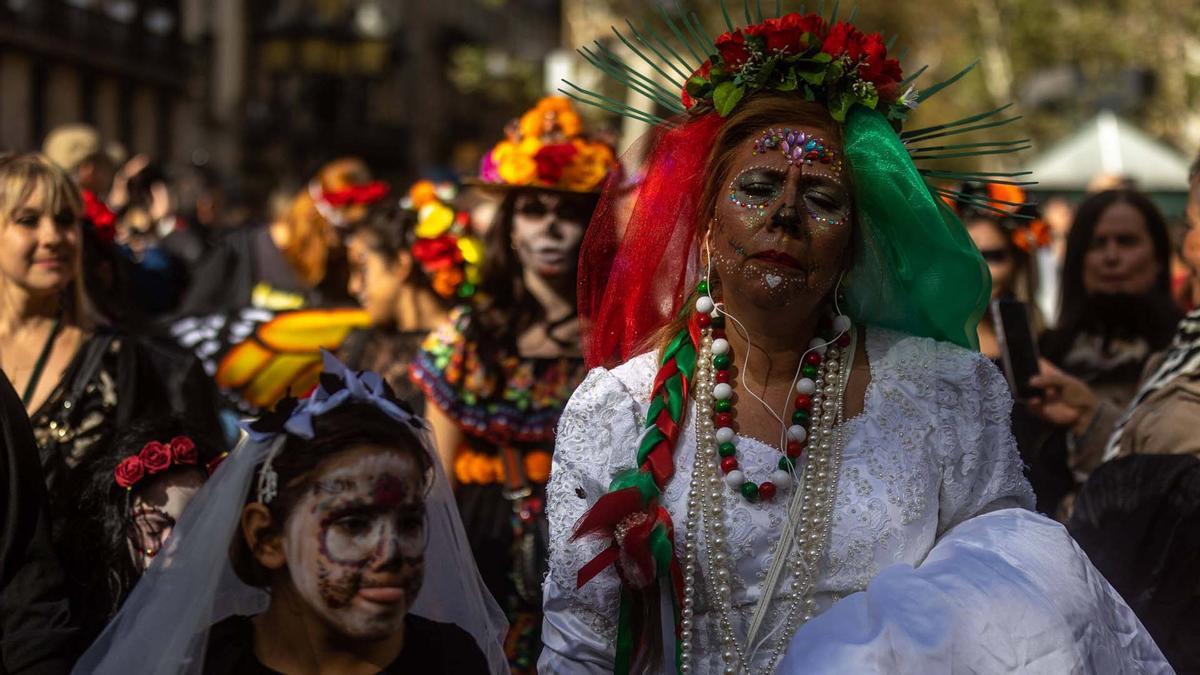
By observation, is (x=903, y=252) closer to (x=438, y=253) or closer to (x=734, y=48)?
(x=734, y=48)

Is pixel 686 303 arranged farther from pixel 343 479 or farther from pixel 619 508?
pixel 343 479

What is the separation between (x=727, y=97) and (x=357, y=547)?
118cm

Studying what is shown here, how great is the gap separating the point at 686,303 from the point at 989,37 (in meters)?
19.4

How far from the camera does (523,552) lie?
17.0 feet

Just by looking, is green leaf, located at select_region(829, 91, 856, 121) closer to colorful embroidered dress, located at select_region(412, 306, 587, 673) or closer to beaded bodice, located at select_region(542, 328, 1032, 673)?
beaded bodice, located at select_region(542, 328, 1032, 673)

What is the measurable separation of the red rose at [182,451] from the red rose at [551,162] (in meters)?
1.96

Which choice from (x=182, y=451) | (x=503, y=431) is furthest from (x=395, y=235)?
(x=182, y=451)

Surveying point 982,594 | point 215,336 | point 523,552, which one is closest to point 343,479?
point 982,594

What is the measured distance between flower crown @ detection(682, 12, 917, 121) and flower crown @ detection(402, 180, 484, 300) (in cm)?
272

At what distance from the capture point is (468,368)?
5.37m

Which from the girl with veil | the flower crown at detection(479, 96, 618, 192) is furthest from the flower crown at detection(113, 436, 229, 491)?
the flower crown at detection(479, 96, 618, 192)

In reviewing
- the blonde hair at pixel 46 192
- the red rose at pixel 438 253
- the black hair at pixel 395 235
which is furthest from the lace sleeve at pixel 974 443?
the black hair at pixel 395 235

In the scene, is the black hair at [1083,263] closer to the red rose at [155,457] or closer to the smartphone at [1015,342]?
the smartphone at [1015,342]

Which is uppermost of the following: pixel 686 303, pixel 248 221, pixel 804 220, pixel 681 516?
pixel 804 220
